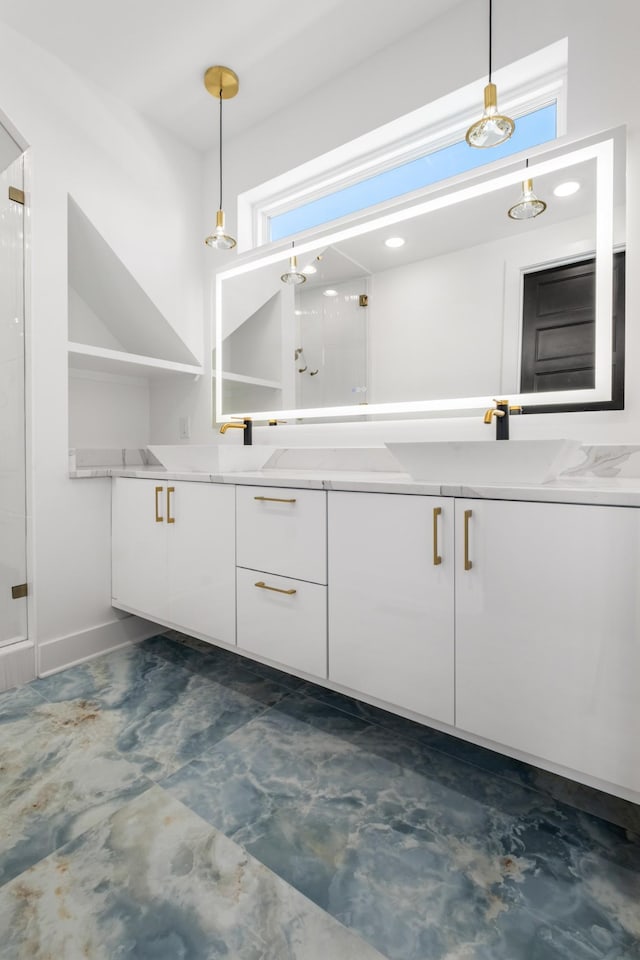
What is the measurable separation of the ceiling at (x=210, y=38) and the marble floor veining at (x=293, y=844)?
259cm

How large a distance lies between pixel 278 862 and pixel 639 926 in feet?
2.35

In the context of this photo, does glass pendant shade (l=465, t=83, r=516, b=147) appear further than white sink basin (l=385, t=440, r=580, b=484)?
Yes

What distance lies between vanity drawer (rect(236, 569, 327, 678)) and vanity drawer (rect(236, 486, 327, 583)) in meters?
0.04

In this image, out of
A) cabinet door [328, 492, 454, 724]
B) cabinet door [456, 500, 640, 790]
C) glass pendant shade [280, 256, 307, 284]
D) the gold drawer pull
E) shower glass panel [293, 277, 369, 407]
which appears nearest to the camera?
cabinet door [456, 500, 640, 790]

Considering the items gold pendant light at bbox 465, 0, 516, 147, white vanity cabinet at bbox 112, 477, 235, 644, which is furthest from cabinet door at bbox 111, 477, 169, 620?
gold pendant light at bbox 465, 0, 516, 147

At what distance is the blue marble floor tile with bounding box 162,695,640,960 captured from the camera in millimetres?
897

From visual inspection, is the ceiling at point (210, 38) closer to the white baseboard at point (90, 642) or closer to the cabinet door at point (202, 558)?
the cabinet door at point (202, 558)

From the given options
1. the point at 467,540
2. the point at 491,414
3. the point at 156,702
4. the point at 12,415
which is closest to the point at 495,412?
the point at 491,414

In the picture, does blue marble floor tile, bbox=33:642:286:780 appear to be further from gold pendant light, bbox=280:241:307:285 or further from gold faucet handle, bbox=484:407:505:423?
gold pendant light, bbox=280:241:307:285

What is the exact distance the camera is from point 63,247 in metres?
1.97

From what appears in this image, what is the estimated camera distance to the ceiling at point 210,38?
1768mm

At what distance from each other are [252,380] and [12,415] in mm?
1086

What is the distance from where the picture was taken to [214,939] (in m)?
0.88

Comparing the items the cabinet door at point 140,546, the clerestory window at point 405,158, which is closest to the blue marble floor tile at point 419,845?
the cabinet door at point 140,546
